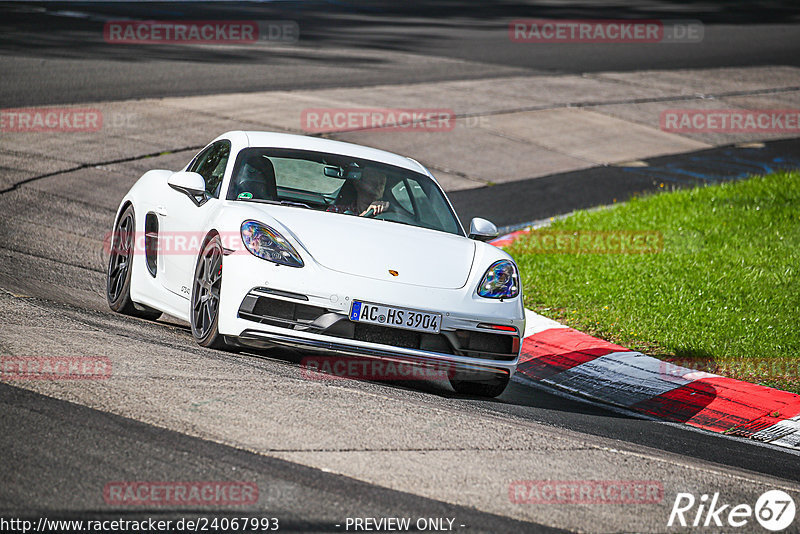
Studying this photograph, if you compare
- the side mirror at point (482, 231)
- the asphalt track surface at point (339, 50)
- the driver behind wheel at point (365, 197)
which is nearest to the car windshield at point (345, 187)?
the driver behind wheel at point (365, 197)

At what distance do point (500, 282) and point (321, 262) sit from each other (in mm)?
1176

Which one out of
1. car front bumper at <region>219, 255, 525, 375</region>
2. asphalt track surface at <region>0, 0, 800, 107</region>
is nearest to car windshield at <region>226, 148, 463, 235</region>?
car front bumper at <region>219, 255, 525, 375</region>

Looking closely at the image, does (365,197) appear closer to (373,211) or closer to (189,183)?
(373,211)

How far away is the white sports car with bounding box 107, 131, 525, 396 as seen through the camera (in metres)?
5.94

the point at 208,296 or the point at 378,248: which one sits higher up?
the point at 378,248

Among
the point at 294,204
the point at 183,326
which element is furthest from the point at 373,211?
the point at 183,326

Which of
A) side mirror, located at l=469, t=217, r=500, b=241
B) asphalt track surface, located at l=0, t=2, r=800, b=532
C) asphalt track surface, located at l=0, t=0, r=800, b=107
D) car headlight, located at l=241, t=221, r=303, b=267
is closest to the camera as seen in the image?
asphalt track surface, located at l=0, t=2, r=800, b=532

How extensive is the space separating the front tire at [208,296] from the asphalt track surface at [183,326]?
111 millimetres

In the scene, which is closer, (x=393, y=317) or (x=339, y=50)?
(x=393, y=317)

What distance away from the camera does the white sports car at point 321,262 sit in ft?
19.5

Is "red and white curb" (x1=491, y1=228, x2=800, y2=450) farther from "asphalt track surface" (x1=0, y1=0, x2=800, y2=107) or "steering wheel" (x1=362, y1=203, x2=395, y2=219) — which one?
"asphalt track surface" (x1=0, y1=0, x2=800, y2=107)

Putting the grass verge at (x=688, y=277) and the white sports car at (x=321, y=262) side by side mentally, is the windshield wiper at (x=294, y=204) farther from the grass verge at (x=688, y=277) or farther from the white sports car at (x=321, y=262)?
the grass verge at (x=688, y=277)

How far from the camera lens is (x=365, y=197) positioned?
726cm

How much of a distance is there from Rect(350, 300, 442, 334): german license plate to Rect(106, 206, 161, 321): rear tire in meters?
2.19
